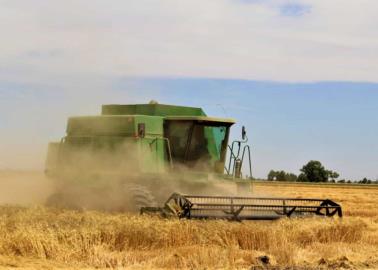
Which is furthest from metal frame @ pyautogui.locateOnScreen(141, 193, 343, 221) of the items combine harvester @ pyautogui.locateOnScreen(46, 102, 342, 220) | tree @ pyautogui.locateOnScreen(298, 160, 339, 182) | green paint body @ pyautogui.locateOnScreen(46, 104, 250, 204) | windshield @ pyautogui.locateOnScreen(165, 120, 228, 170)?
tree @ pyautogui.locateOnScreen(298, 160, 339, 182)

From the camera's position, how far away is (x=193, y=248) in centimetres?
968

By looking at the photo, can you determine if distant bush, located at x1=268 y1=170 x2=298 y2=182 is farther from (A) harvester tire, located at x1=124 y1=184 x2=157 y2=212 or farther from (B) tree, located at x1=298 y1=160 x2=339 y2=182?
(A) harvester tire, located at x1=124 y1=184 x2=157 y2=212

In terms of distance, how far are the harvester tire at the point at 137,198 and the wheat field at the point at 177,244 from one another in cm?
195

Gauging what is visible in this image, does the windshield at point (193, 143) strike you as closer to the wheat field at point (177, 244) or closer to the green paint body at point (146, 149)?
the green paint body at point (146, 149)

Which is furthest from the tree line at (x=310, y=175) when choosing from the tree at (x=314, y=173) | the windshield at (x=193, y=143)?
the windshield at (x=193, y=143)

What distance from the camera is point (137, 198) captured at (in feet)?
43.8

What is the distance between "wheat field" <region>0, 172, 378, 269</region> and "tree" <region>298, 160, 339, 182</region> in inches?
2750

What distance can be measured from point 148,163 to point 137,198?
1333 millimetres

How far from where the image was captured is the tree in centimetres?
8112

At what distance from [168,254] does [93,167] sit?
6.25m

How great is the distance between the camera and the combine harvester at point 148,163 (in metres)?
13.9

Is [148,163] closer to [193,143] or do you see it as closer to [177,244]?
[193,143]

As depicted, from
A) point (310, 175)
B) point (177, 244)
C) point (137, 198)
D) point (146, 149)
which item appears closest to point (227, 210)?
point (137, 198)

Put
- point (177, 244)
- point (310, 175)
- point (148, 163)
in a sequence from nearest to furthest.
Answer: point (177, 244) < point (148, 163) < point (310, 175)
